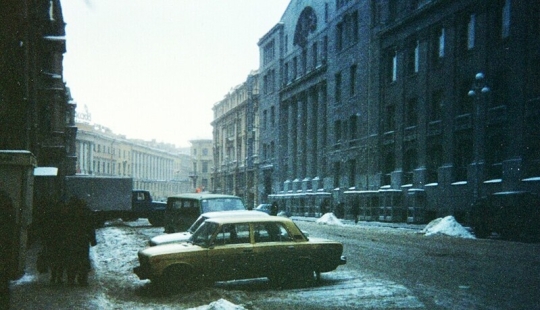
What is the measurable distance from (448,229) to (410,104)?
14381 mm

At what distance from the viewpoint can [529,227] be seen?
70.5 ft

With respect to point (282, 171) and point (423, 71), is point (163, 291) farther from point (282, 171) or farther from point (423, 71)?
point (282, 171)

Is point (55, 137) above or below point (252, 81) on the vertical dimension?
below

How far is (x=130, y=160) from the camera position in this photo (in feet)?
419

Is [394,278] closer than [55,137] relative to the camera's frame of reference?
Yes

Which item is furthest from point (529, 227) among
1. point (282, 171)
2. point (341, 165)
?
point (282, 171)

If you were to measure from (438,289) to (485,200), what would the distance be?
47.1ft

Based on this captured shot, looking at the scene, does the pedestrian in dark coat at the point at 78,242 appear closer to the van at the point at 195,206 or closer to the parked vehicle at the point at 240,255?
the parked vehicle at the point at 240,255

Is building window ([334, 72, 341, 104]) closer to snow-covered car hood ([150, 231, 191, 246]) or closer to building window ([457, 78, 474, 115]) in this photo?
building window ([457, 78, 474, 115])

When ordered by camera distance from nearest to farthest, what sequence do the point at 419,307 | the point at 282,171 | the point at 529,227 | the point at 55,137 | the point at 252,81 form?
the point at 419,307 → the point at 529,227 → the point at 55,137 → the point at 282,171 → the point at 252,81

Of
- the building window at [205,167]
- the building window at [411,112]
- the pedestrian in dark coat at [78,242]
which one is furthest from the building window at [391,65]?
the building window at [205,167]

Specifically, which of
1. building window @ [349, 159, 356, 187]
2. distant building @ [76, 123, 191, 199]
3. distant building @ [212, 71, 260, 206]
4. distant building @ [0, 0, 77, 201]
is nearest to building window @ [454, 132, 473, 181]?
building window @ [349, 159, 356, 187]

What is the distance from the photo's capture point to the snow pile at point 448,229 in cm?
2594

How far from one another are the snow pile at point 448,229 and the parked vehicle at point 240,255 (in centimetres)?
1570
